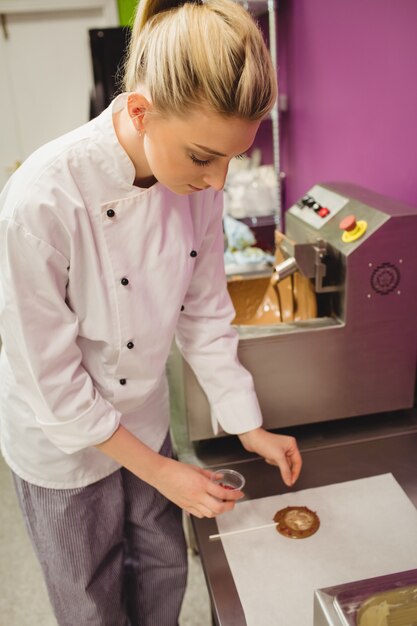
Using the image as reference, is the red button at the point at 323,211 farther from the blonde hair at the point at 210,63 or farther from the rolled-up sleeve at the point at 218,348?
the blonde hair at the point at 210,63

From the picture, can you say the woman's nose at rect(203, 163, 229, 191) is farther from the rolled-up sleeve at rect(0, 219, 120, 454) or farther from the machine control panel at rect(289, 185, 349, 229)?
the machine control panel at rect(289, 185, 349, 229)

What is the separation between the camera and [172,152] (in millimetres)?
791

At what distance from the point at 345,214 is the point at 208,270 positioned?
1.23 feet

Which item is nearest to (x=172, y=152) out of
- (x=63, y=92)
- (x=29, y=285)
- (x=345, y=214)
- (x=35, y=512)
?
(x=29, y=285)

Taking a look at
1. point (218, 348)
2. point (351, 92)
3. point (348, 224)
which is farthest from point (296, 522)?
point (351, 92)

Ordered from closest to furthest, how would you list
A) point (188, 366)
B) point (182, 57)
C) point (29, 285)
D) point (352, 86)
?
point (182, 57), point (29, 285), point (188, 366), point (352, 86)

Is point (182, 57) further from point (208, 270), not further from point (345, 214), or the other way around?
point (345, 214)

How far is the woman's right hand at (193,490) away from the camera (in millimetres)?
950

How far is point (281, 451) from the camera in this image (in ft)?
3.61

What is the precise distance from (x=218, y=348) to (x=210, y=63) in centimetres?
60

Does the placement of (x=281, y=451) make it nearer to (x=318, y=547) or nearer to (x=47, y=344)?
(x=318, y=547)

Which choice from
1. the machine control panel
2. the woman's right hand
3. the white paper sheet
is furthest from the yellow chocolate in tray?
the machine control panel

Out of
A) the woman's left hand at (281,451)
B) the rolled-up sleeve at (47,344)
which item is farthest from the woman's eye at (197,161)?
the woman's left hand at (281,451)

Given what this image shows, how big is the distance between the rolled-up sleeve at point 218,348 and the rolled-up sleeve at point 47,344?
0.88 ft
